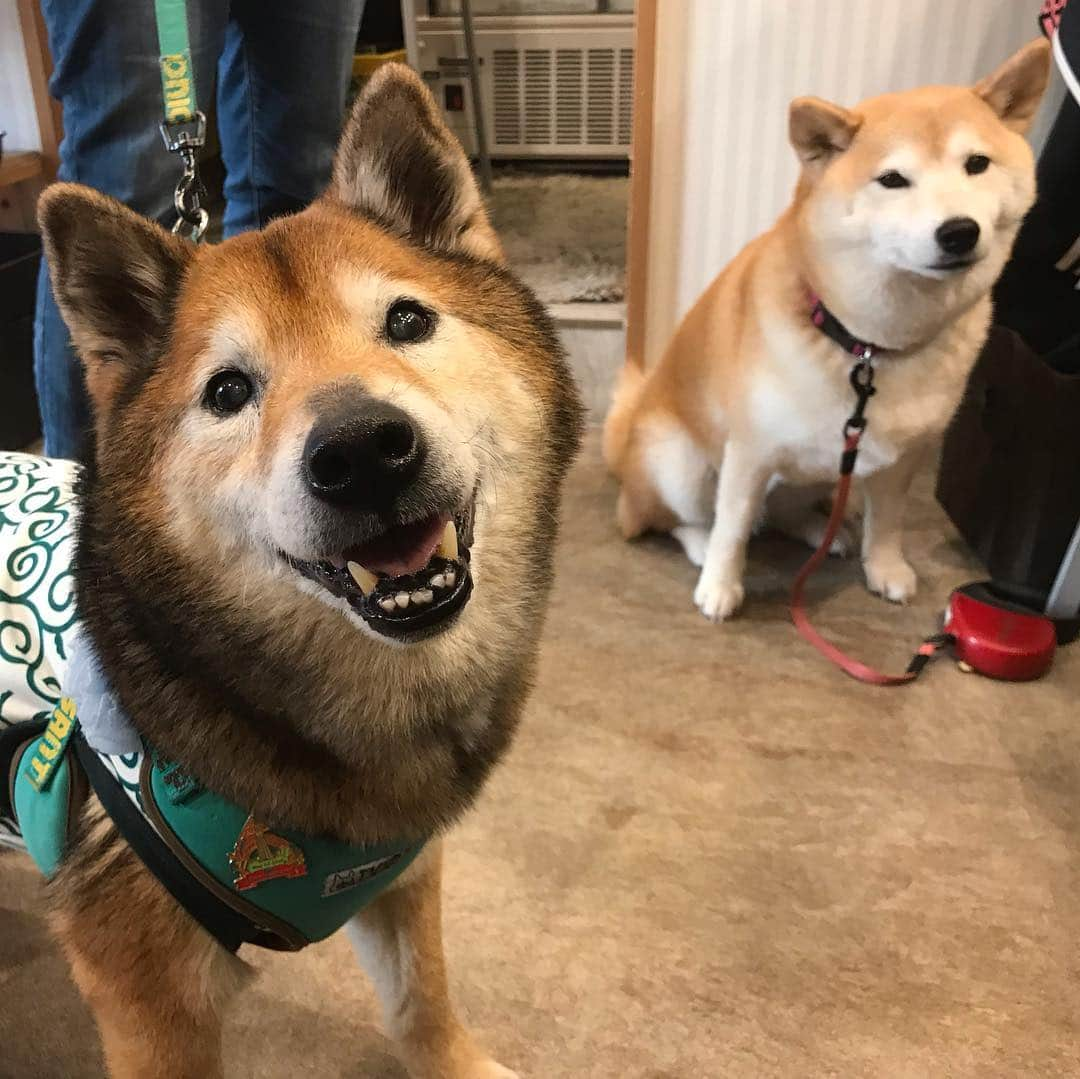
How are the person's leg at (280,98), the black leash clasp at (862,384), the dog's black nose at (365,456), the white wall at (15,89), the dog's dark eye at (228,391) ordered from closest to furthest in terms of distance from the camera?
the dog's black nose at (365,456), the dog's dark eye at (228,391), the person's leg at (280,98), the black leash clasp at (862,384), the white wall at (15,89)

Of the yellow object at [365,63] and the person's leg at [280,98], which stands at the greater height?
the person's leg at [280,98]

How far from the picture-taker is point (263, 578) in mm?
782

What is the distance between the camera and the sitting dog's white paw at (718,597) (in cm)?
193

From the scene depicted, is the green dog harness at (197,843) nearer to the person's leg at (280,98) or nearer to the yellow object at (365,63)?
the person's leg at (280,98)

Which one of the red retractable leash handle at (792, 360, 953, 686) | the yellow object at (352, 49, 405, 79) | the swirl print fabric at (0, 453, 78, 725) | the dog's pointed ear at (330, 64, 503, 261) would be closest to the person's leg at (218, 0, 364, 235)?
the dog's pointed ear at (330, 64, 503, 261)

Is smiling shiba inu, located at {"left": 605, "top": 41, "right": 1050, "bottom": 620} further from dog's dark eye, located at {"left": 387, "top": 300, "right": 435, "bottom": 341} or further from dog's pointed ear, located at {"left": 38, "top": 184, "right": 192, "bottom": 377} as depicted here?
dog's pointed ear, located at {"left": 38, "top": 184, "right": 192, "bottom": 377}

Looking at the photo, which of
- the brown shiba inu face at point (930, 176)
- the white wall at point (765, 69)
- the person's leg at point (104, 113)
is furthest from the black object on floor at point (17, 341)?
the brown shiba inu face at point (930, 176)

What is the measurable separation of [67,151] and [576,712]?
1171 mm

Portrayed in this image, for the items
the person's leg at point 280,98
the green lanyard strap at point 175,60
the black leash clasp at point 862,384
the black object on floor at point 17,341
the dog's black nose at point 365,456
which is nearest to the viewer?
the dog's black nose at point 365,456

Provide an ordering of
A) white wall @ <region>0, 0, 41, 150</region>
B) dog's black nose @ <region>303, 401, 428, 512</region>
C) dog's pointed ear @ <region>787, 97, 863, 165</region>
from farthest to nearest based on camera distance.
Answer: white wall @ <region>0, 0, 41, 150</region>
dog's pointed ear @ <region>787, 97, 863, 165</region>
dog's black nose @ <region>303, 401, 428, 512</region>

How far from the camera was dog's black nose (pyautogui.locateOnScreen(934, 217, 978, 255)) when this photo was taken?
1510 millimetres

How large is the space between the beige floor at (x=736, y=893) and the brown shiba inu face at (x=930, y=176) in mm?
748

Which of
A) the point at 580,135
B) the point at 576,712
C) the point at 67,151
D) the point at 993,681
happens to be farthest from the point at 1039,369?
the point at 580,135

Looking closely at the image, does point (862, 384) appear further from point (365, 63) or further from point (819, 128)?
point (365, 63)
